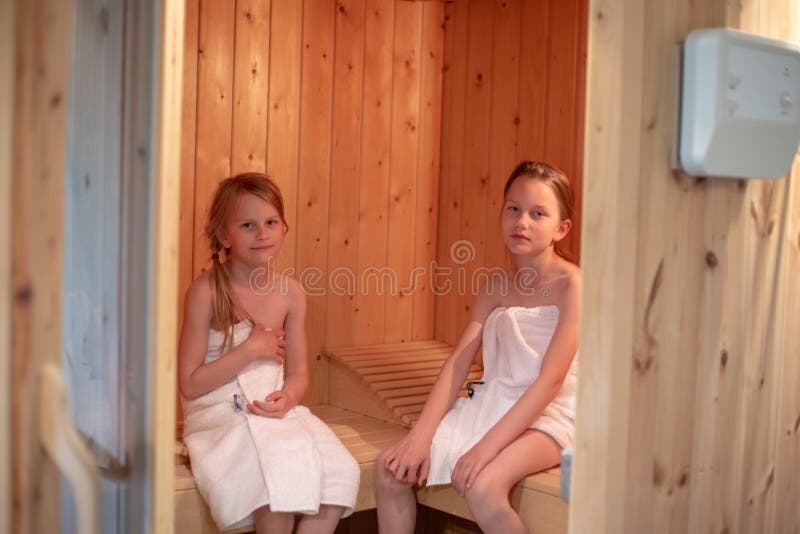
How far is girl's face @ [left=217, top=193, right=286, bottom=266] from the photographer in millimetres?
3002

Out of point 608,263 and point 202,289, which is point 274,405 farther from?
point 608,263

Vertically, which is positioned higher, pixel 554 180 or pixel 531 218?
pixel 554 180

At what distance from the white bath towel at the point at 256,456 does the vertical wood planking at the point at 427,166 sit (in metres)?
1.12

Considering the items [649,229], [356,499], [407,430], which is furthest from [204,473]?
[649,229]

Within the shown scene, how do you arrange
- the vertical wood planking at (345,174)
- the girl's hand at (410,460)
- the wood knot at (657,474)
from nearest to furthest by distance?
the wood knot at (657,474), the girl's hand at (410,460), the vertical wood planking at (345,174)

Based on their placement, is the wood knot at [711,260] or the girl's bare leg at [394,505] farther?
the girl's bare leg at [394,505]

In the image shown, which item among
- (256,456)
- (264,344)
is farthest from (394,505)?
(264,344)

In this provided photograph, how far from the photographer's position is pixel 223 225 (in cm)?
307

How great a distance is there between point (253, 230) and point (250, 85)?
2.12ft

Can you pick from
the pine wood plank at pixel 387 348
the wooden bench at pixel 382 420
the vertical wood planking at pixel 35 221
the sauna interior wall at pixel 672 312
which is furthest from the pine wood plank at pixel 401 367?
the vertical wood planking at pixel 35 221

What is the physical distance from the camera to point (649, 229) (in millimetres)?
1921

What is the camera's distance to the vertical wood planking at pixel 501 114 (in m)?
3.71

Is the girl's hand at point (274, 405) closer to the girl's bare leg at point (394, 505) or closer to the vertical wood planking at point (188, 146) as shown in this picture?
the girl's bare leg at point (394, 505)

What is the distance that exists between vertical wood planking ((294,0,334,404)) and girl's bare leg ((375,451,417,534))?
0.86 meters
